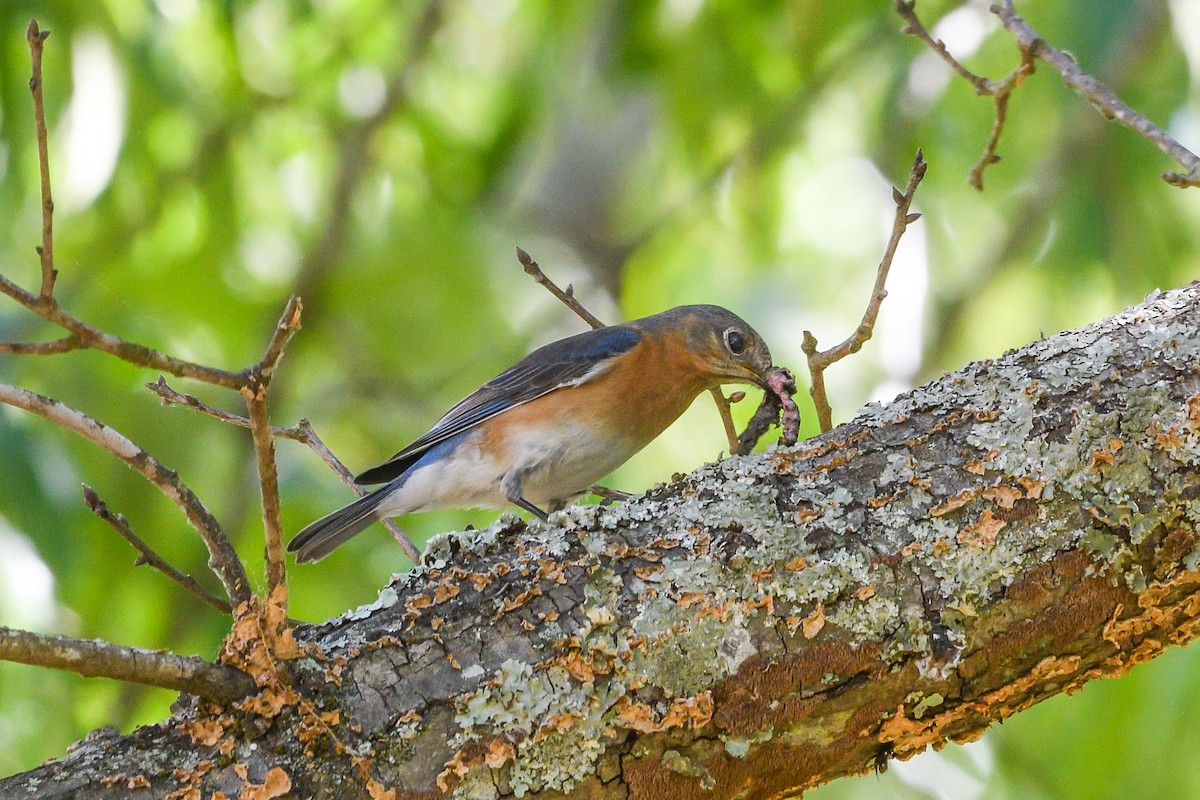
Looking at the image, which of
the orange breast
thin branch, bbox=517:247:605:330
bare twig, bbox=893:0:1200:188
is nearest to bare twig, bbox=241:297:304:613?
thin branch, bbox=517:247:605:330

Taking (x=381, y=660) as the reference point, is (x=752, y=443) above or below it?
above

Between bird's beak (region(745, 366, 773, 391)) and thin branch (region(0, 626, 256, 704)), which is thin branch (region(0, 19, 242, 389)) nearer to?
thin branch (region(0, 626, 256, 704))

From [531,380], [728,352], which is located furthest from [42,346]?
[728,352]

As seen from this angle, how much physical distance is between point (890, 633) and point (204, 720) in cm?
148

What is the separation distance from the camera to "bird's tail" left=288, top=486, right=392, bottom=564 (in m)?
4.98

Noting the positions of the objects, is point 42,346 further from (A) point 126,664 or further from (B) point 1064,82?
(B) point 1064,82

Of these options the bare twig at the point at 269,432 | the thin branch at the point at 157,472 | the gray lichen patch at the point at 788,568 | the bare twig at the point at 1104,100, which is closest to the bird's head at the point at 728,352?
the bare twig at the point at 1104,100

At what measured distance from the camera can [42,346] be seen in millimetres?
2148

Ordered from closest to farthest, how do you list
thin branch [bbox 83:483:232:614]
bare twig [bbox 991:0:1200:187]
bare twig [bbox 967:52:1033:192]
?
1. thin branch [bbox 83:483:232:614]
2. bare twig [bbox 991:0:1200:187]
3. bare twig [bbox 967:52:1033:192]

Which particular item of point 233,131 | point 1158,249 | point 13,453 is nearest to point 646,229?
point 233,131

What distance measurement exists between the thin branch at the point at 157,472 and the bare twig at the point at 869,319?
1.68 metres

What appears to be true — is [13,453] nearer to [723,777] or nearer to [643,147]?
[723,777]

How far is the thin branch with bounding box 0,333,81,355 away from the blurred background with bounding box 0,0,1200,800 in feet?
11.9

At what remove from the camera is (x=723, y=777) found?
255cm
